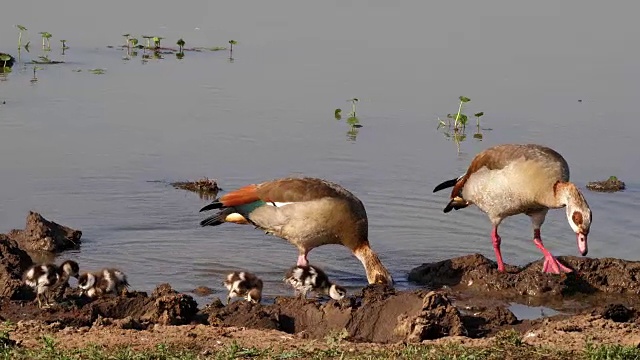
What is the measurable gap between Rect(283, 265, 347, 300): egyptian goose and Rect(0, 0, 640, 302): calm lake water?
466 millimetres

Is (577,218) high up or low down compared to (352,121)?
down

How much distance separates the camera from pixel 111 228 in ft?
42.9

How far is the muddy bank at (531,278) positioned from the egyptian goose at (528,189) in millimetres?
202

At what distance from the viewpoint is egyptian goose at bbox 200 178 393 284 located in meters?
11.9

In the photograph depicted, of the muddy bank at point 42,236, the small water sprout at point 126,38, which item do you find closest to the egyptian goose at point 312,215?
the muddy bank at point 42,236

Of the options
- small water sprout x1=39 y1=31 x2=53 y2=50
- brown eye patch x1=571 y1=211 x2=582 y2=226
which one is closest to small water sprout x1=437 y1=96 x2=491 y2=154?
brown eye patch x1=571 y1=211 x2=582 y2=226

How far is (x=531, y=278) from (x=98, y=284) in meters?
4.07

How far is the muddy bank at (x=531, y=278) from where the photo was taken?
37.9ft

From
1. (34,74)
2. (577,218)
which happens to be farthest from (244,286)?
(34,74)

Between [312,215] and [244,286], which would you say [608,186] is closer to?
[312,215]

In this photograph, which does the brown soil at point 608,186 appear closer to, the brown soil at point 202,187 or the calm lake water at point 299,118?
the calm lake water at point 299,118

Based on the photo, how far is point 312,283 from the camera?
35.4 ft

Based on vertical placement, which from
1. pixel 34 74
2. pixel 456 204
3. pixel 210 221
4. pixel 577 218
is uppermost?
pixel 34 74

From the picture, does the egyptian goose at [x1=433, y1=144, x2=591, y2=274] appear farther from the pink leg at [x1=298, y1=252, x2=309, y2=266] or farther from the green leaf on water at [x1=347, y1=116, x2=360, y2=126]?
the green leaf on water at [x1=347, y1=116, x2=360, y2=126]
